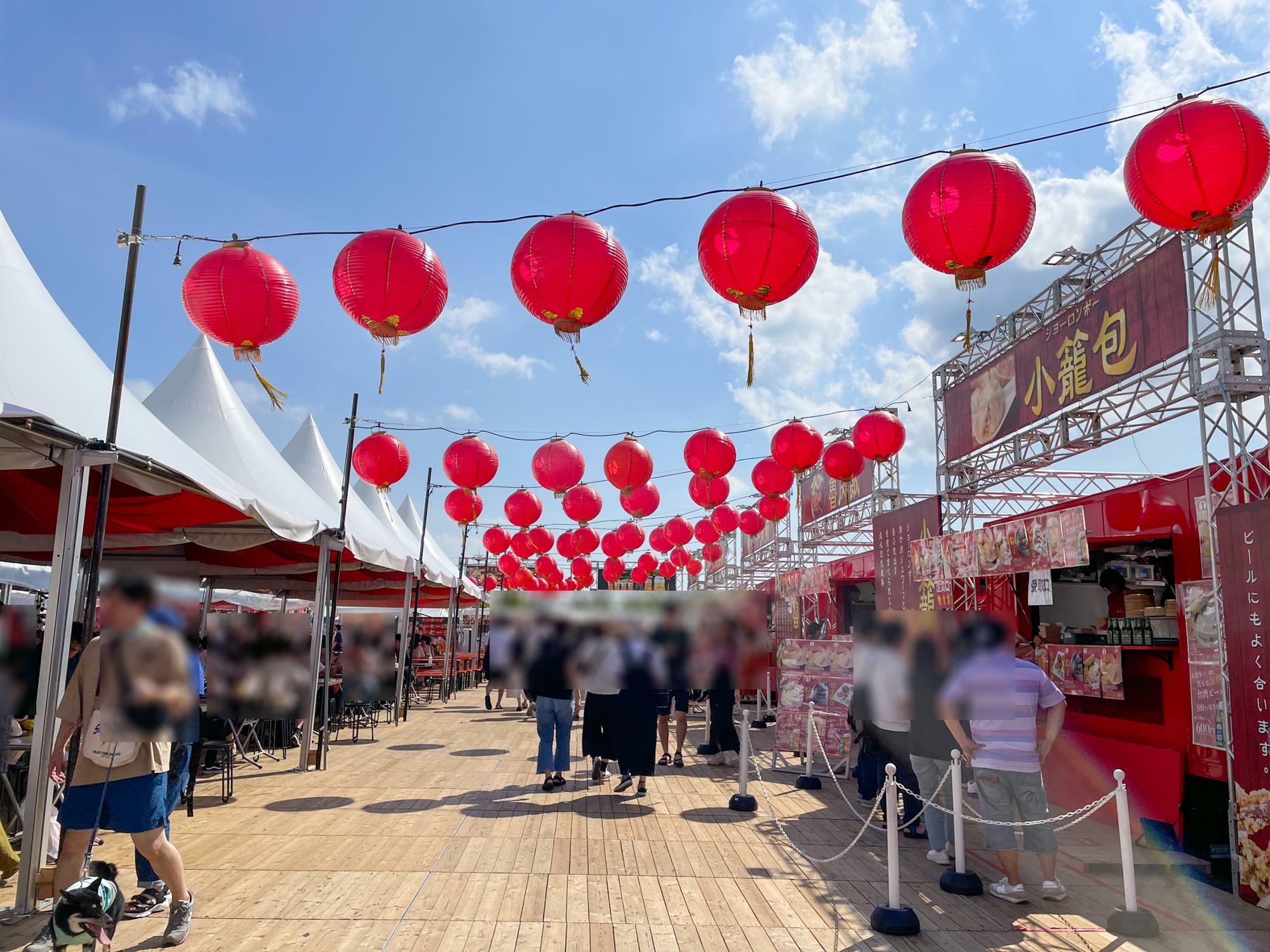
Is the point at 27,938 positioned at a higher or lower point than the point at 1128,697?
lower

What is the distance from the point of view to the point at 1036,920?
5.00 metres

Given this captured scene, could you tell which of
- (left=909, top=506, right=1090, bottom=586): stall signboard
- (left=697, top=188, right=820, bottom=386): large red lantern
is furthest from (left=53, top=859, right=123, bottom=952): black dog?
(left=909, top=506, right=1090, bottom=586): stall signboard

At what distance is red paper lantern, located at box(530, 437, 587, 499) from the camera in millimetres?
10227

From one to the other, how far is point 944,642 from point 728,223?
10.6 feet

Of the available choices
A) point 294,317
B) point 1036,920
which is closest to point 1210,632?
point 1036,920

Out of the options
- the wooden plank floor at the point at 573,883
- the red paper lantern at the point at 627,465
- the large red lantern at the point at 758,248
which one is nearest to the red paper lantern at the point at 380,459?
the red paper lantern at the point at 627,465

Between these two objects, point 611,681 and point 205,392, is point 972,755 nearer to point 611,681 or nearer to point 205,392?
point 611,681

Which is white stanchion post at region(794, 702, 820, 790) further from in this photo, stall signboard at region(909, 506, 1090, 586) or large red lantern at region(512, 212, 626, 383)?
large red lantern at region(512, 212, 626, 383)

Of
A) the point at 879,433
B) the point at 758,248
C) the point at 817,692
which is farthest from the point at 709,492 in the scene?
the point at 758,248

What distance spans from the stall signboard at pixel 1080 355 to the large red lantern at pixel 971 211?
2828 millimetres

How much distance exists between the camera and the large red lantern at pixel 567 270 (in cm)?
545

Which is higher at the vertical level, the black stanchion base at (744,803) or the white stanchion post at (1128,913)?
the white stanchion post at (1128,913)

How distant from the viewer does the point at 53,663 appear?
15.5 feet

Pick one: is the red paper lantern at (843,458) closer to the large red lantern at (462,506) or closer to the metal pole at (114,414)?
the large red lantern at (462,506)
